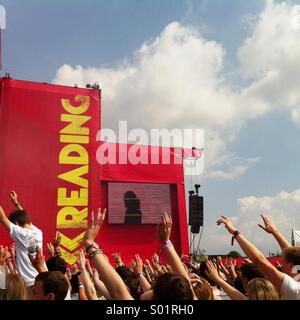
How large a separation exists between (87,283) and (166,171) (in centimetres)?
1163

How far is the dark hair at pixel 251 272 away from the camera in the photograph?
133 inches

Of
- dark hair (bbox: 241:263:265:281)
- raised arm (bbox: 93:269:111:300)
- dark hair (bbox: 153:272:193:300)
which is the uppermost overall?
dark hair (bbox: 153:272:193:300)

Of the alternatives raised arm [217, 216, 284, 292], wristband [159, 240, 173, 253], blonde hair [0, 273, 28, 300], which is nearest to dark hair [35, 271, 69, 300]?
blonde hair [0, 273, 28, 300]

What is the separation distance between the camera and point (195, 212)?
50.1 feet

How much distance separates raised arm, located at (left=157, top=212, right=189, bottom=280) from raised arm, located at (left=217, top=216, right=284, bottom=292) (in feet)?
1.72

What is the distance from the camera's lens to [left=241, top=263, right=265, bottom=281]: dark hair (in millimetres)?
3375

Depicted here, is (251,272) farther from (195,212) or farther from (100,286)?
(195,212)

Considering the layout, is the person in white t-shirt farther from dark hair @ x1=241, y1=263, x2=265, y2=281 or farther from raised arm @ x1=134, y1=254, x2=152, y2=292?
dark hair @ x1=241, y1=263, x2=265, y2=281

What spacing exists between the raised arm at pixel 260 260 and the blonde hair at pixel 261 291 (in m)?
0.24

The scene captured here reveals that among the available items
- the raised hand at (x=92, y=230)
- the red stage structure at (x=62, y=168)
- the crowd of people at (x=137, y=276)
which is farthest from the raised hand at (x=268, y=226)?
the red stage structure at (x=62, y=168)

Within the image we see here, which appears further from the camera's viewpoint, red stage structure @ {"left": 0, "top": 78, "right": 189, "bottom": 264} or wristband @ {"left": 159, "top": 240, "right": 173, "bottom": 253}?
red stage structure @ {"left": 0, "top": 78, "right": 189, "bottom": 264}

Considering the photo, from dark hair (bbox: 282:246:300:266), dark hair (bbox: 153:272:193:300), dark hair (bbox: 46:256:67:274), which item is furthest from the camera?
dark hair (bbox: 46:256:67:274)

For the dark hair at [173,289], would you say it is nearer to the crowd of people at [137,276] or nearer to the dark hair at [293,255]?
the crowd of people at [137,276]

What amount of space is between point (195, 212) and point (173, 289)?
43.4ft
